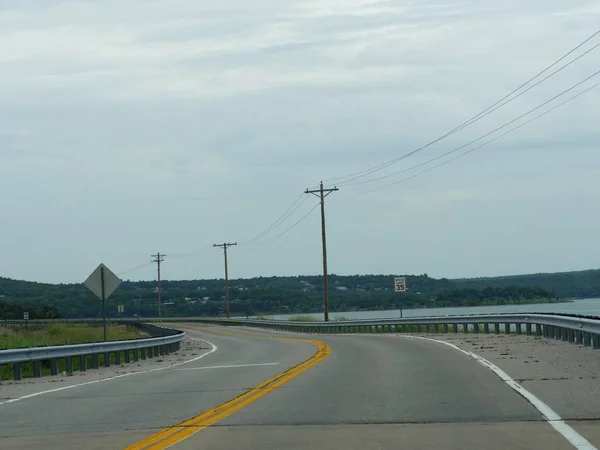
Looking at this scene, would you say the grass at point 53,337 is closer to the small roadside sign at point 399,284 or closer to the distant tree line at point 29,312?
the small roadside sign at point 399,284

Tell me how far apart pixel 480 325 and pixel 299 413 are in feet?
103

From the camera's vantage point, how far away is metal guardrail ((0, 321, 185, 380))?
21156mm

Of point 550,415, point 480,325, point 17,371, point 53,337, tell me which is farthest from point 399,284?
point 550,415

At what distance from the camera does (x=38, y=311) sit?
112 metres

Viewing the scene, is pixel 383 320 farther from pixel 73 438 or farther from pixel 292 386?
pixel 73 438

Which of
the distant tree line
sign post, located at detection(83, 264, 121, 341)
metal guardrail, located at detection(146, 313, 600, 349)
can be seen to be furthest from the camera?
the distant tree line

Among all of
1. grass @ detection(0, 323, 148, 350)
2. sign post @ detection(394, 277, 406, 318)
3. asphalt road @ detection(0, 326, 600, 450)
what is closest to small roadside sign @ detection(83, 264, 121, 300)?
grass @ detection(0, 323, 148, 350)

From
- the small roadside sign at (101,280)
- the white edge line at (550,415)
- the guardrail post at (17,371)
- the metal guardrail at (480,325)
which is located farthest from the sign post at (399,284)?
the guardrail post at (17,371)

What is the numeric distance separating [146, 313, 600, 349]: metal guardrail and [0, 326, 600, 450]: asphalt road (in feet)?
14.8

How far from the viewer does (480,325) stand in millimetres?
43688

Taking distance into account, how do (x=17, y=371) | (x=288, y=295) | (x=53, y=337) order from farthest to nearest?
(x=288, y=295) < (x=53, y=337) < (x=17, y=371)

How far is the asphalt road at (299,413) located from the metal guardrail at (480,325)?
451cm

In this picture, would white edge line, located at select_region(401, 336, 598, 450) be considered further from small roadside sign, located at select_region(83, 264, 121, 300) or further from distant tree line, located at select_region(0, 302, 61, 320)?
distant tree line, located at select_region(0, 302, 61, 320)

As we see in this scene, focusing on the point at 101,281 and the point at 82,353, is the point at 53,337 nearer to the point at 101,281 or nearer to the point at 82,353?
the point at 101,281
